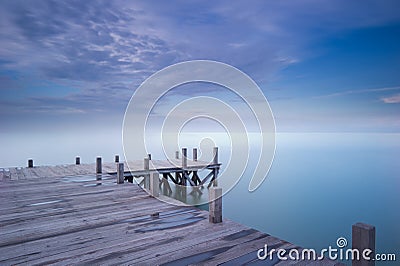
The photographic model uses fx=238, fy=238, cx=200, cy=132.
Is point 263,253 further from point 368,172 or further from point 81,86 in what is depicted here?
point 368,172

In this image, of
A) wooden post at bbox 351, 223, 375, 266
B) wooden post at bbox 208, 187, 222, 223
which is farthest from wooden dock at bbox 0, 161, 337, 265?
wooden post at bbox 351, 223, 375, 266

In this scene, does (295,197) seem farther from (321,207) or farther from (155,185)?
(155,185)

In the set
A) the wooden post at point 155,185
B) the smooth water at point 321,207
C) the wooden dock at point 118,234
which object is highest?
the wooden post at point 155,185

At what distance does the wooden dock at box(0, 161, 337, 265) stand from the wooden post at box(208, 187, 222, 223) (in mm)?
116

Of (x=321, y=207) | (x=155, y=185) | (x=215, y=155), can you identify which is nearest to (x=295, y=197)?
(x=321, y=207)

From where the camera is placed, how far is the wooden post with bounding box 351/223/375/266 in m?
2.15

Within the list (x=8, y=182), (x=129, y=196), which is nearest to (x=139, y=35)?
(x=8, y=182)

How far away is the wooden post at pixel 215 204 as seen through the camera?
11.6ft

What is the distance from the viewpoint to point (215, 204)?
11.7 ft

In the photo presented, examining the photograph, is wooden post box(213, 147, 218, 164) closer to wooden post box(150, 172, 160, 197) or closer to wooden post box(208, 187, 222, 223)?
wooden post box(150, 172, 160, 197)

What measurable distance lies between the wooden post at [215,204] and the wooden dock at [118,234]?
0.12 meters

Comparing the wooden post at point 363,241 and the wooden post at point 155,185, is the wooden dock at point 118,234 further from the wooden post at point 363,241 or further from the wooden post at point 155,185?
the wooden post at point 363,241

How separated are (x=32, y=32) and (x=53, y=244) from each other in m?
11.6

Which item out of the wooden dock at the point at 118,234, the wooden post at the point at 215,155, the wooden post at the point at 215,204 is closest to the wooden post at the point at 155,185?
the wooden dock at the point at 118,234
